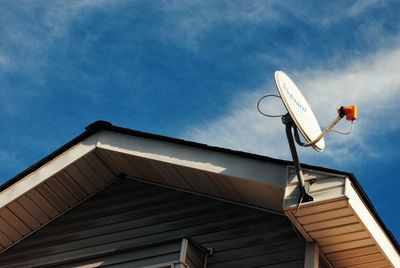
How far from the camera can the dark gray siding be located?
10.3 metres

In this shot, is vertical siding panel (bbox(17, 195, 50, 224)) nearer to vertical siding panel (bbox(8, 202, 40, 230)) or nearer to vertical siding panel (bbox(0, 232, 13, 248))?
vertical siding panel (bbox(8, 202, 40, 230))


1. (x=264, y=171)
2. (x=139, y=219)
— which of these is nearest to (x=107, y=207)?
(x=139, y=219)

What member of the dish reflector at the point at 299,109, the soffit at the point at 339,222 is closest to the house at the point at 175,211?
the soffit at the point at 339,222

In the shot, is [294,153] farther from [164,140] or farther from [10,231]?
[10,231]

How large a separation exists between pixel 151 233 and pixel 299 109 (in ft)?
9.71

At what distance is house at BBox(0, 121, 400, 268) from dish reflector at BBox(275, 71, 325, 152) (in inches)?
16.7

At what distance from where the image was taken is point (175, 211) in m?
11.3

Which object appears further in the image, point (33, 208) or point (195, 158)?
point (33, 208)

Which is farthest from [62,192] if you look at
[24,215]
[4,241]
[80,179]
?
A: [4,241]

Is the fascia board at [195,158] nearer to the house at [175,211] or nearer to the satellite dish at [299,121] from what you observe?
the house at [175,211]

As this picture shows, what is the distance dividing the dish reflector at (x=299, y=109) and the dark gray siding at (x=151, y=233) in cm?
140

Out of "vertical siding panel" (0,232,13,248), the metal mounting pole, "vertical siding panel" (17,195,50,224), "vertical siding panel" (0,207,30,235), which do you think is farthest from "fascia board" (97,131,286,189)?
"vertical siding panel" (0,232,13,248)

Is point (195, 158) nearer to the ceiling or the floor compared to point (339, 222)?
nearer to the ceiling

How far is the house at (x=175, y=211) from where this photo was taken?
9586 mm
